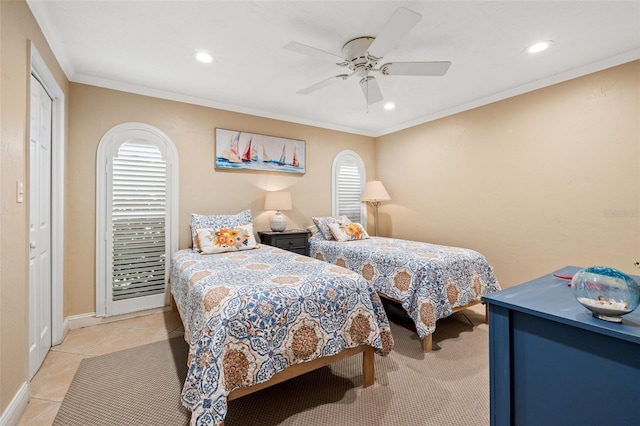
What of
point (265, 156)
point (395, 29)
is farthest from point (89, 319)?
point (395, 29)

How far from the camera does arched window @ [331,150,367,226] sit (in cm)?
474

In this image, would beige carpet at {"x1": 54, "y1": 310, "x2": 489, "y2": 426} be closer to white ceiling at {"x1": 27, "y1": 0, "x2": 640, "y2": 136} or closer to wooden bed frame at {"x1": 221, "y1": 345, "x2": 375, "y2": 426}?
wooden bed frame at {"x1": 221, "y1": 345, "x2": 375, "y2": 426}

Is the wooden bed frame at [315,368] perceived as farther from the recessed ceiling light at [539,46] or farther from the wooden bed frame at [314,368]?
the recessed ceiling light at [539,46]

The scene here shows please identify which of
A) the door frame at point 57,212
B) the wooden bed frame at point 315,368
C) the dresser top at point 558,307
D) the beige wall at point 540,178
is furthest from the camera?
the beige wall at point 540,178

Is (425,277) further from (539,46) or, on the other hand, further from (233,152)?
(233,152)

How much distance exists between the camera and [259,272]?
2064 mm

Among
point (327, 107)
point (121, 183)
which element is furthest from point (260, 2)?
point (121, 183)

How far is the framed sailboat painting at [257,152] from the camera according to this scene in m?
3.71

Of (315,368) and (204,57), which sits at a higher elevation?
(204,57)

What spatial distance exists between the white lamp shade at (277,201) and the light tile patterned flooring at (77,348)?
5.53ft

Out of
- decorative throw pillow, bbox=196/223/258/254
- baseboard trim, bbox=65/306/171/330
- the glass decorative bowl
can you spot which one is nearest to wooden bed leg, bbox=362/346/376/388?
the glass decorative bowl

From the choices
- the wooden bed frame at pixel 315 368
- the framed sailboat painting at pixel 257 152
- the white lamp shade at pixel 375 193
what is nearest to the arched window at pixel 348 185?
the white lamp shade at pixel 375 193

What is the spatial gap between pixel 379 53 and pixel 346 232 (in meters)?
2.39

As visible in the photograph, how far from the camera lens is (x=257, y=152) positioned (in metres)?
3.95
